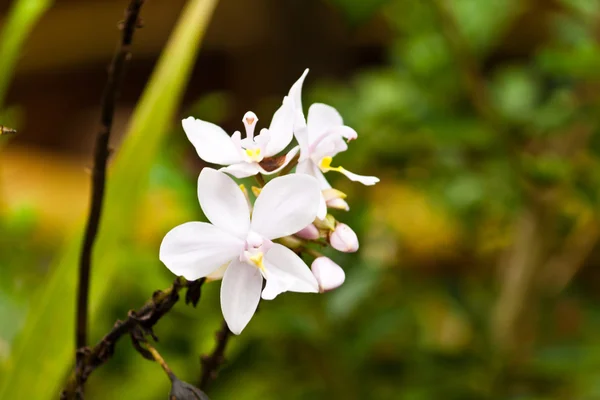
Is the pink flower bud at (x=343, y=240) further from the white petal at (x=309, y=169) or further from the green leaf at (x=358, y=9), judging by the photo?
the green leaf at (x=358, y=9)

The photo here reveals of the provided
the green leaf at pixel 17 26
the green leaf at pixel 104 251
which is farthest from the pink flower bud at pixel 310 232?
the green leaf at pixel 17 26

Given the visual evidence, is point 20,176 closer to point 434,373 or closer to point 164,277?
point 164,277

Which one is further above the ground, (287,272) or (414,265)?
(414,265)

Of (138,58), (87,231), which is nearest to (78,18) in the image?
(138,58)

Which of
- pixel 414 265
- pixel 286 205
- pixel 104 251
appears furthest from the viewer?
pixel 414 265

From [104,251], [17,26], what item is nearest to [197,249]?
[104,251]

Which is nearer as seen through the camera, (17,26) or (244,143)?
(244,143)

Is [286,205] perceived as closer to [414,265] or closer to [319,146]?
[319,146]
